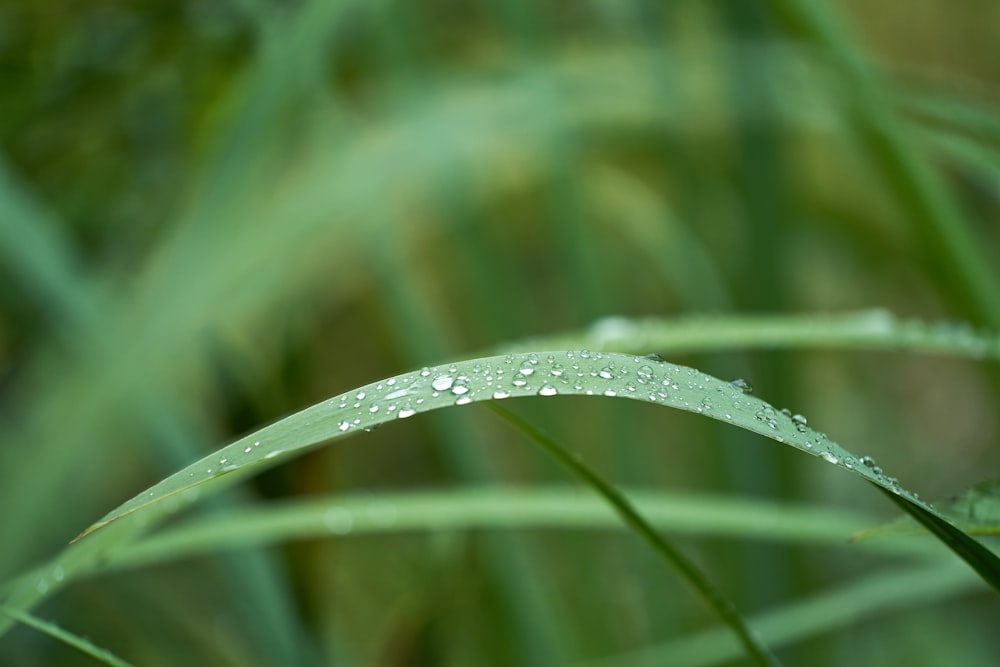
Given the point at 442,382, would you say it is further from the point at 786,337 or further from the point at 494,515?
the point at 494,515

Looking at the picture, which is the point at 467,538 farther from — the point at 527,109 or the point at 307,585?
the point at 527,109

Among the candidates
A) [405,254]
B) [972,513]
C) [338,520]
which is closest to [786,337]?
[972,513]

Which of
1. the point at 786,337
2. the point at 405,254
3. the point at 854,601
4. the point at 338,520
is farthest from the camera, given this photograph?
the point at 405,254

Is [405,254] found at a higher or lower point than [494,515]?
higher

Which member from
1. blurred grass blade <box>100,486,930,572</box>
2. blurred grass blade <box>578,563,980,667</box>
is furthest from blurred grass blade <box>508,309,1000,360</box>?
blurred grass blade <box>578,563,980,667</box>

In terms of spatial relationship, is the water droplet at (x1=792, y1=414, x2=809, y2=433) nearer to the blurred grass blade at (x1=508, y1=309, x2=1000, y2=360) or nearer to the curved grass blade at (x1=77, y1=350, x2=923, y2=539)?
the curved grass blade at (x1=77, y1=350, x2=923, y2=539)
